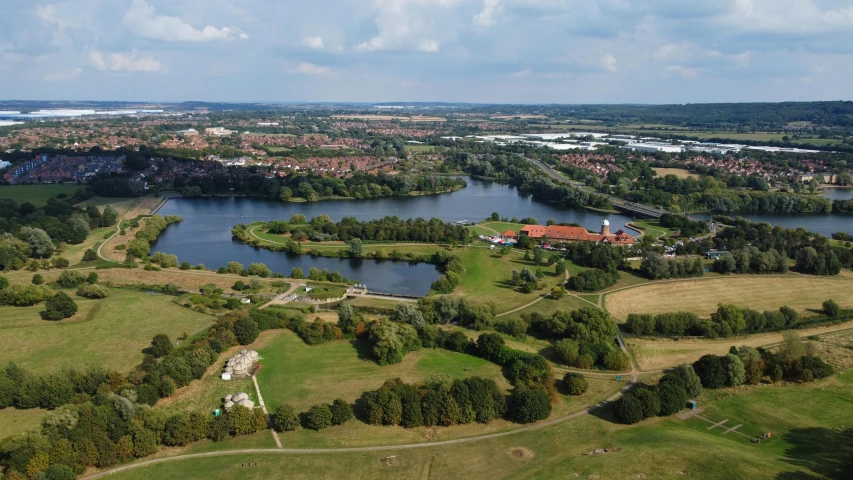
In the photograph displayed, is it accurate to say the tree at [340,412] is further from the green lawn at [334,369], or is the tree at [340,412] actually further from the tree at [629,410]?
the tree at [629,410]

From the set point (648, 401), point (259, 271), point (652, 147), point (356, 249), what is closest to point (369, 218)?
point (356, 249)

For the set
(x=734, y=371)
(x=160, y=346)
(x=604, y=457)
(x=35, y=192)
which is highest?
(x=35, y=192)

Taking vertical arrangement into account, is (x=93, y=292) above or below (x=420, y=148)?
below

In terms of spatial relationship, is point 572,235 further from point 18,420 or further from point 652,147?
point 652,147

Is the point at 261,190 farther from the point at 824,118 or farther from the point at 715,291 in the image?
the point at 824,118

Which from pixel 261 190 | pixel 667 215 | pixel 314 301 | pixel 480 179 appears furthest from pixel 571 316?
pixel 480 179

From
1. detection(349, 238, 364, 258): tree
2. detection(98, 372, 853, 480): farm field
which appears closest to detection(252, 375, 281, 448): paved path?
detection(98, 372, 853, 480): farm field
